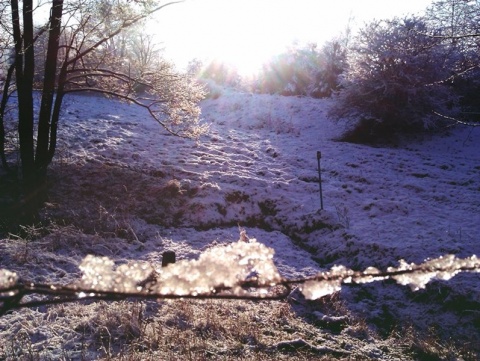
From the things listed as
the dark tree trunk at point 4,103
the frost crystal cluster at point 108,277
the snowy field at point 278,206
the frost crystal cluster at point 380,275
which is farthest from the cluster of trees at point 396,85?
the frost crystal cluster at point 108,277

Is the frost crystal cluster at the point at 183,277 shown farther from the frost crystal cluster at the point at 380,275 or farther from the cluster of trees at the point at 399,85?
the cluster of trees at the point at 399,85

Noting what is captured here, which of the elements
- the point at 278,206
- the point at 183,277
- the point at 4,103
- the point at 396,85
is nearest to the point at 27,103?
the point at 4,103

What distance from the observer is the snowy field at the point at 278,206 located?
6605mm

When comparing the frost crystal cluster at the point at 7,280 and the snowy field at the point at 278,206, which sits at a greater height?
the frost crystal cluster at the point at 7,280

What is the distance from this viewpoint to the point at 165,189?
34.2 ft

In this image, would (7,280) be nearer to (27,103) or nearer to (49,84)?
(27,103)

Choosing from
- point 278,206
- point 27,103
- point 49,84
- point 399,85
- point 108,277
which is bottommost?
point 278,206

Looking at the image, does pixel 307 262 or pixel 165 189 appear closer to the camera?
pixel 307 262

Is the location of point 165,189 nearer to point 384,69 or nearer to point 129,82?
point 129,82

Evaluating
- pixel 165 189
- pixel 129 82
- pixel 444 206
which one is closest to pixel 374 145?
pixel 444 206

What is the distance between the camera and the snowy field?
6.61 metres

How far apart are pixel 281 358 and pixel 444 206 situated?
311 inches

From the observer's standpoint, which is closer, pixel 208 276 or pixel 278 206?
pixel 208 276

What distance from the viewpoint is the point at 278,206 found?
34.3 feet
